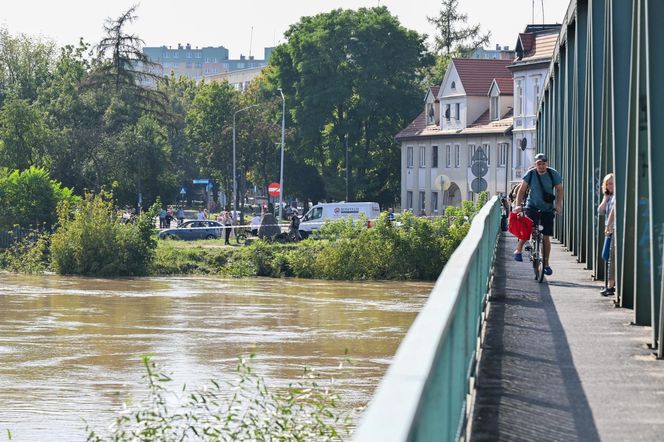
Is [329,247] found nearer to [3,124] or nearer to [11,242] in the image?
[11,242]

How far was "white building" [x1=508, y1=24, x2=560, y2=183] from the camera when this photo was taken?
7494 centimetres

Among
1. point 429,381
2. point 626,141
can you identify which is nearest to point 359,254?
point 626,141

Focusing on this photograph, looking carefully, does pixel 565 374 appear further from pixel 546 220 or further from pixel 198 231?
pixel 198 231

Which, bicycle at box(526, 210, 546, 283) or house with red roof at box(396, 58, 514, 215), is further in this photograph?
house with red roof at box(396, 58, 514, 215)

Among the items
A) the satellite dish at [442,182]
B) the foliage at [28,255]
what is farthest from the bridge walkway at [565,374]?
the foliage at [28,255]

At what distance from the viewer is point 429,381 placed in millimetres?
3855

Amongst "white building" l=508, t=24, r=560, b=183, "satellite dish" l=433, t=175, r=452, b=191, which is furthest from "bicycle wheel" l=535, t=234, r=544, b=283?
"white building" l=508, t=24, r=560, b=183

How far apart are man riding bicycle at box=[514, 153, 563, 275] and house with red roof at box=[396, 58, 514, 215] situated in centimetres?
6281

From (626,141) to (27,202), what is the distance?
52.1 m

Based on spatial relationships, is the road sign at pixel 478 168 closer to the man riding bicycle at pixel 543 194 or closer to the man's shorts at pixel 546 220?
the man riding bicycle at pixel 543 194

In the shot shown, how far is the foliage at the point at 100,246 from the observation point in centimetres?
5688

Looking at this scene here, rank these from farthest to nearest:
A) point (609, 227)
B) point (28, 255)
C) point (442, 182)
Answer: point (28, 255) → point (442, 182) → point (609, 227)

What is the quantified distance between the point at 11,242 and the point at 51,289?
1332cm

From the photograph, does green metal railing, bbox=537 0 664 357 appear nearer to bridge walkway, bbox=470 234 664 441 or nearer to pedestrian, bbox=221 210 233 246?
bridge walkway, bbox=470 234 664 441
